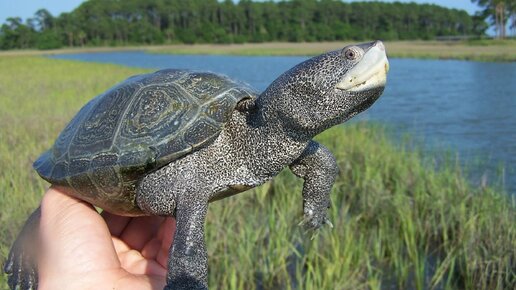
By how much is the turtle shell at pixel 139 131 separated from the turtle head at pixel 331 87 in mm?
269

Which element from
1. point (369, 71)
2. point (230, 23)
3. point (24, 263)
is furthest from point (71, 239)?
point (230, 23)

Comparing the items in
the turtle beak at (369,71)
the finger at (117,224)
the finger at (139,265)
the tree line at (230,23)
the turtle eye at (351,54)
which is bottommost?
the finger at (139,265)

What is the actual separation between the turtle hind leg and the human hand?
0.09 m

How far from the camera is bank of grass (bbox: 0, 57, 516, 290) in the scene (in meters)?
3.17

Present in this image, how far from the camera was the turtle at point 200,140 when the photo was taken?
4.18 ft

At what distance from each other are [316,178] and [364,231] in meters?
2.46

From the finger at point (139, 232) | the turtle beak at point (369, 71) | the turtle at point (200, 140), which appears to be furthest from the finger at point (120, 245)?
the turtle beak at point (369, 71)

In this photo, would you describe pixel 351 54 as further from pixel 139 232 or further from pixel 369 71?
pixel 139 232

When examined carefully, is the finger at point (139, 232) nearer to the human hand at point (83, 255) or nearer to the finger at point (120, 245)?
the finger at point (120, 245)

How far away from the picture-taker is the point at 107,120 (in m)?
1.66

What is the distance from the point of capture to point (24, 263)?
1.94 metres

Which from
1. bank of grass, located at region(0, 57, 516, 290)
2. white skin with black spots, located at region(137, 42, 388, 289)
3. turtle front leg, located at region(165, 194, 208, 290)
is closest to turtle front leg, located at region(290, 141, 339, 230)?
white skin with black spots, located at region(137, 42, 388, 289)

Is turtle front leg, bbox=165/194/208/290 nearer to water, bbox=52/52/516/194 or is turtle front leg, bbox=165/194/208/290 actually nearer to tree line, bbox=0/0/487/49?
water, bbox=52/52/516/194

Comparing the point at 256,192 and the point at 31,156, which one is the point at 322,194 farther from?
the point at 31,156
